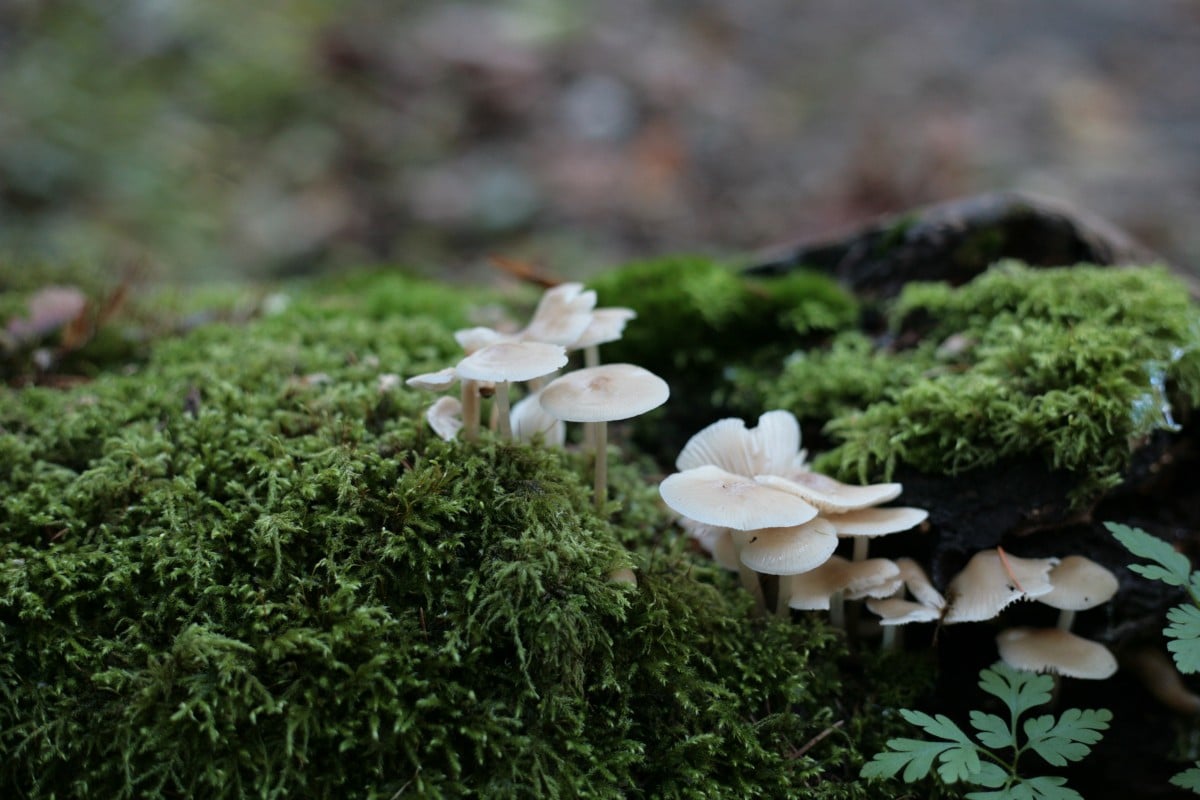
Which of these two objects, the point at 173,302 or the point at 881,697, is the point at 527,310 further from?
the point at 881,697

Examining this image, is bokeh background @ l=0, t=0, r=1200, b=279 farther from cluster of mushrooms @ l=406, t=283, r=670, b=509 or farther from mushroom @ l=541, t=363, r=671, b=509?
mushroom @ l=541, t=363, r=671, b=509

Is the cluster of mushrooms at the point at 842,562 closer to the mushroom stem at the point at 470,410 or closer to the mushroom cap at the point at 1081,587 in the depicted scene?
the mushroom cap at the point at 1081,587

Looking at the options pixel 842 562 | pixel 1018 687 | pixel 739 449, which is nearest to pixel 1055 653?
pixel 1018 687

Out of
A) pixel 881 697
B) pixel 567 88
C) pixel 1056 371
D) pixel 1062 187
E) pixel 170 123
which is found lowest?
pixel 881 697

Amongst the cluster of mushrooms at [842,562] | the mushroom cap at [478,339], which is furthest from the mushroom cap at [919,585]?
the mushroom cap at [478,339]

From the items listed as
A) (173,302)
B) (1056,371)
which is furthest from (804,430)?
(173,302)

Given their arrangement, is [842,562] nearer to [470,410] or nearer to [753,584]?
[753,584]

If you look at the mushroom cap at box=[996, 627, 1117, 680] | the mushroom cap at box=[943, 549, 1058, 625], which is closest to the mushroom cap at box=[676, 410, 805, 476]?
the mushroom cap at box=[943, 549, 1058, 625]
